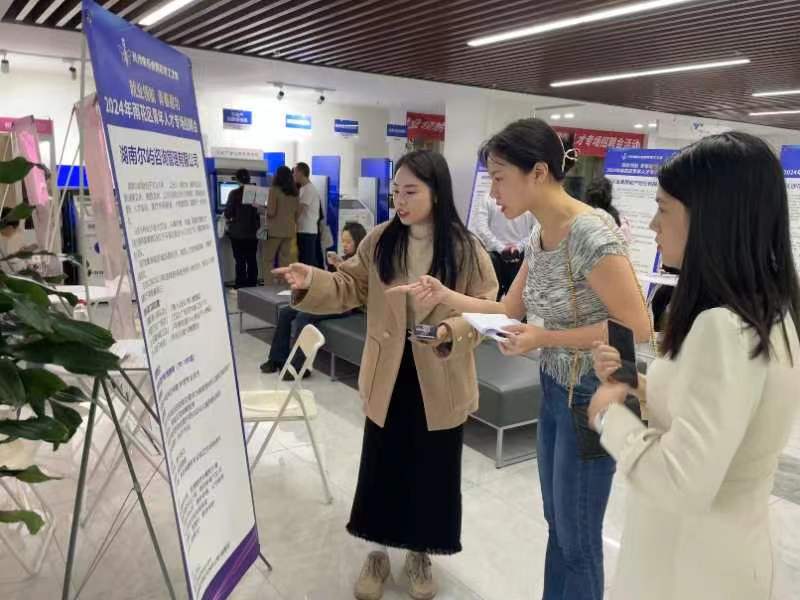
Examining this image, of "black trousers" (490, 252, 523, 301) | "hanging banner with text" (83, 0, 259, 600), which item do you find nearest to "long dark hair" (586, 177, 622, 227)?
"black trousers" (490, 252, 523, 301)

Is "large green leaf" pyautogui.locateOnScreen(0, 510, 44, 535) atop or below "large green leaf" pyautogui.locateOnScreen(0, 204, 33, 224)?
below

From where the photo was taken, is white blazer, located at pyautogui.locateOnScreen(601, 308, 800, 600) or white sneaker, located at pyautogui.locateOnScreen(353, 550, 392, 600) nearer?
white blazer, located at pyautogui.locateOnScreen(601, 308, 800, 600)

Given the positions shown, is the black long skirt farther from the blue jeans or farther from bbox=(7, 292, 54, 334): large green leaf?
bbox=(7, 292, 54, 334): large green leaf

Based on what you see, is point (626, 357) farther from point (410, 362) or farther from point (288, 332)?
point (288, 332)

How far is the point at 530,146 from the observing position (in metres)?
1.65

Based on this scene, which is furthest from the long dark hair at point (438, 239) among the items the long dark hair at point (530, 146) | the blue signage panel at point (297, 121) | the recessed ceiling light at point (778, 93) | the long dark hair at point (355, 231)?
the blue signage panel at point (297, 121)

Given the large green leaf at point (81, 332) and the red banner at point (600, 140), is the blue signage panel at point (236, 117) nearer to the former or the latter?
the red banner at point (600, 140)

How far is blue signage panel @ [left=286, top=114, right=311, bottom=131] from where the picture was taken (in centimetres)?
1208

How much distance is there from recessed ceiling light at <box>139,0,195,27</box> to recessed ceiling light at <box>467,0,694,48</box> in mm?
2833

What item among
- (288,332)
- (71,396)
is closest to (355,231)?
(288,332)

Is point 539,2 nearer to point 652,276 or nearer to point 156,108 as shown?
point 652,276

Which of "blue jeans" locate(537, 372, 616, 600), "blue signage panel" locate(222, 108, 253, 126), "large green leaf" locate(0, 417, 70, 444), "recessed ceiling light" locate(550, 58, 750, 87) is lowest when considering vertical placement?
"blue jeans" locate(537, 372, 616, 600)

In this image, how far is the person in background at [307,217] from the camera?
28.7 feet

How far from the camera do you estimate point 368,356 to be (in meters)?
2.21
